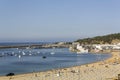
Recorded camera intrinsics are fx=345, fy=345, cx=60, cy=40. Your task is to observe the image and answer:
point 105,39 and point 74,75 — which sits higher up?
point 105,39

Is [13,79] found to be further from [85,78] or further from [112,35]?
[112,35]

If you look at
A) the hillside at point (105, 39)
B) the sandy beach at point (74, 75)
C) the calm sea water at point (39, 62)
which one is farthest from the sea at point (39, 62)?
the hillside at point (105, 39)

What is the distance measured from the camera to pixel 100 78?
115ft

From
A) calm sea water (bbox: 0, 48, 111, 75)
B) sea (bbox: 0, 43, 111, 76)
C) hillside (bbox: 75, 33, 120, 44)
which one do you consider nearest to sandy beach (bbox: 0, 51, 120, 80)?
sea (bbox: 0, 43, 111, 76)

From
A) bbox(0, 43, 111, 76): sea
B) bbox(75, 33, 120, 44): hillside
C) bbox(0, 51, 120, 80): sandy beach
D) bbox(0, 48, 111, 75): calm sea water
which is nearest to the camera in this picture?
bbox(0, 51, 120, 80): sandy beach

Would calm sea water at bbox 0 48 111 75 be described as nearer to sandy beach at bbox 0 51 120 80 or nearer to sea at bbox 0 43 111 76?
sea at bbox 0 43 111 76

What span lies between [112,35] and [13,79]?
126404mm

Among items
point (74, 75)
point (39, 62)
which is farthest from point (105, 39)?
point (74, 75)

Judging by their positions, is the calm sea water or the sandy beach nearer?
the sandy beach

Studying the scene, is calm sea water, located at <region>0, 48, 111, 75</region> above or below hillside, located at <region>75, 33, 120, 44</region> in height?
below

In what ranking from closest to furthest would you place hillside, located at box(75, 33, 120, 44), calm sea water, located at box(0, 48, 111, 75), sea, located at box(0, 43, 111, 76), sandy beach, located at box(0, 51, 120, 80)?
sandy beach, located at box(0, 51, 120, 80)
sea, located at box(0, 43, 111, 76)
calm sea water, located at box(0, 48, 111, 75)
hillside, located at box(75, 33, 120, 44)

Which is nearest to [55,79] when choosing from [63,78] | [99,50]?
[63,78]

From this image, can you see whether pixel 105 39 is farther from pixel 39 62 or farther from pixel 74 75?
pixel 74 75

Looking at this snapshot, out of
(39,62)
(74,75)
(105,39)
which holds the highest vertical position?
(105,39)
